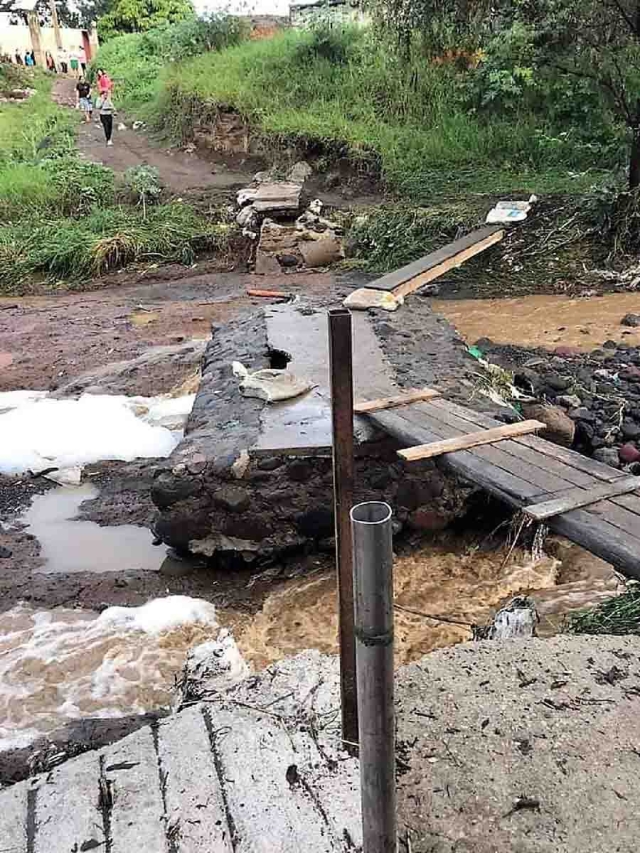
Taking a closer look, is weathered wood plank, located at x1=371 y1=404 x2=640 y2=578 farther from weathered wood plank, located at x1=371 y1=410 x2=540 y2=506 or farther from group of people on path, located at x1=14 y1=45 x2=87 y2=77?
group of people on path, located at x1=14 y1=45 x2=87 y2=77

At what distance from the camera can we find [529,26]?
33.3 feet

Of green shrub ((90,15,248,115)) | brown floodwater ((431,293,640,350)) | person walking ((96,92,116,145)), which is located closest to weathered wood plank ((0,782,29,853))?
brown floodwater ((431,293,640,350))

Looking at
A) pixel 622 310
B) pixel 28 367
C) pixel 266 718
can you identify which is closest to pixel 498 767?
pixel 266 718

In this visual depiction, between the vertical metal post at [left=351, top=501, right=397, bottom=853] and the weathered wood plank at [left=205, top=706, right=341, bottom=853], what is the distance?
1.19 feet

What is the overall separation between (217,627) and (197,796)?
7.20ft

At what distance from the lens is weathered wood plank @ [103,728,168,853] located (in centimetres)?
180

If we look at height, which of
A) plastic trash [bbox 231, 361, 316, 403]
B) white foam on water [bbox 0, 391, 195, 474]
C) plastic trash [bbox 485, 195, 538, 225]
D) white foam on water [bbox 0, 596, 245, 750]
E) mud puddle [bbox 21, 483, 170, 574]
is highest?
plastic trash [bbox 231, 361, 316, 403]

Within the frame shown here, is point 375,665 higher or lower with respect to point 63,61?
lower

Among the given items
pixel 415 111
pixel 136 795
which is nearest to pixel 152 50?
pixel 415 111

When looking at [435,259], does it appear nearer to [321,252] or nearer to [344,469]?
[321,252]

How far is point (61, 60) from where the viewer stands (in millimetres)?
31703

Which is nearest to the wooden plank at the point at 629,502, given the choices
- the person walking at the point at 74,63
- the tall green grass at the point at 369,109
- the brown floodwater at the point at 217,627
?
the brown floodwater at the point at 217,627

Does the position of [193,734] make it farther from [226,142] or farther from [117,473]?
[226,142]

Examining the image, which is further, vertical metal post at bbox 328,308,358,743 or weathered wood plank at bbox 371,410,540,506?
weathered wood plank at bbox 371,410,540,506
